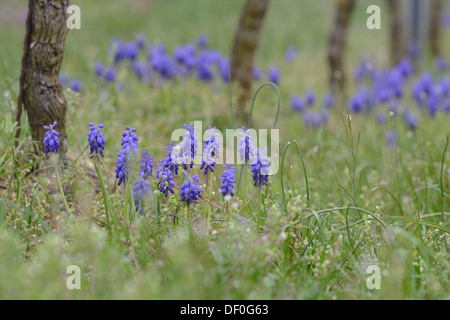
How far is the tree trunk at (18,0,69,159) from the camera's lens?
8.37 feet

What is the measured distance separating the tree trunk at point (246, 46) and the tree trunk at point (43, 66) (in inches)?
98.5

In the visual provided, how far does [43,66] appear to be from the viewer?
2.60 metres

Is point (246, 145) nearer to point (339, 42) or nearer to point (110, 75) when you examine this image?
point (110, 75)

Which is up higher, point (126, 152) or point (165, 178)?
point (126, 152)

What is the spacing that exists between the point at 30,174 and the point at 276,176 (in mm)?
1793

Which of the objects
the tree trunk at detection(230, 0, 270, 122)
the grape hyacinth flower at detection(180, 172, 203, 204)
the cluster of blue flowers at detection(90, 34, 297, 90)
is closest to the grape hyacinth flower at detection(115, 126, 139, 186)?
the grape hyacinth flower at detection(180, 172, 203, 204)

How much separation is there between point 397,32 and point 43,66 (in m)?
7.40

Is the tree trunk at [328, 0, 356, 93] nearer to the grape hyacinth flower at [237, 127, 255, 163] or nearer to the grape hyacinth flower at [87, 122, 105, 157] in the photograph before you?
the grape hyacinth flower at [237, 127, 255, 163]

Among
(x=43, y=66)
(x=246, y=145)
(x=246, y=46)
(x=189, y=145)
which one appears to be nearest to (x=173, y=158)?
(x=189, y=145)

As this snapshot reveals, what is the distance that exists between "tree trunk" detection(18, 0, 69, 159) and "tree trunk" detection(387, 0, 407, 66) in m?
7.17

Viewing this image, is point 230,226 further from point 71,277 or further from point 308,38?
point 308,38

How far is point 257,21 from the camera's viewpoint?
5.16 meters

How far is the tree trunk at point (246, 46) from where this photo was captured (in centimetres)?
509

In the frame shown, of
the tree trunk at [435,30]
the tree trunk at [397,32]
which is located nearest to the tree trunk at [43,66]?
the tree trunk at [397,32]
